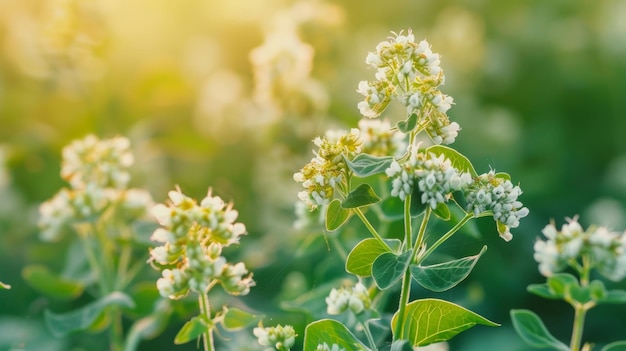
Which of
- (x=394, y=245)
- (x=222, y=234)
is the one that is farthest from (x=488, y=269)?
(x=222, y=234)

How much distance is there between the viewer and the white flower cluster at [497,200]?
5.75 ft

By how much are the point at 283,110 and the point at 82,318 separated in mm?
1569

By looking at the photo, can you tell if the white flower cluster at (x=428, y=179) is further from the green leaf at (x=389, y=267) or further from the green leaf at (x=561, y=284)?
the green leaf at (x=561, y=284)

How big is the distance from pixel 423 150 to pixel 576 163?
3347 millimetres

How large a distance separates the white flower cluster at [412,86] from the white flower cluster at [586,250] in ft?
0.91

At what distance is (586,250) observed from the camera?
166 cm

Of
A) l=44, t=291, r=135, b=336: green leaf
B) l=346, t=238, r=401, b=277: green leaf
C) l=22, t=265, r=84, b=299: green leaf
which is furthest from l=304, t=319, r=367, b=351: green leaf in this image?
l=22, t=265, r=84, b=299: green leaf

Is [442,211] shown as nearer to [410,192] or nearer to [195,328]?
[410,192]

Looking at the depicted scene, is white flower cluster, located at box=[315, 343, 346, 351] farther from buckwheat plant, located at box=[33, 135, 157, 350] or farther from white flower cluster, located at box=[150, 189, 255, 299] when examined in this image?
buckwheat plant, located at box=[33, 135, 157, 350]

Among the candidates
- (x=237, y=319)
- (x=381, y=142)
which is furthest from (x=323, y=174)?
(x=381, y=142)

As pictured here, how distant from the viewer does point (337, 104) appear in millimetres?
4328

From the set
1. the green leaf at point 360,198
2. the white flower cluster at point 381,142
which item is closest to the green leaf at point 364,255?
the green leaf at point 360,198

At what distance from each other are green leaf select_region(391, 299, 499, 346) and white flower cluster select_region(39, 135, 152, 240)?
110 cm

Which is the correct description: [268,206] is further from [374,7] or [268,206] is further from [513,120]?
[374,7]
